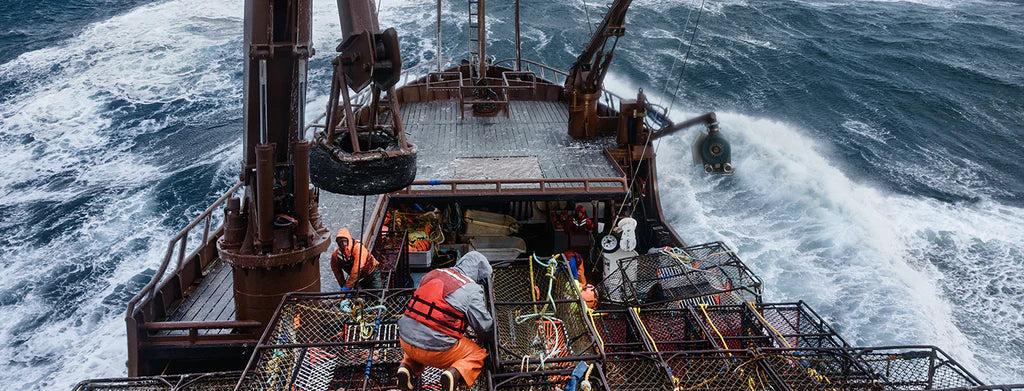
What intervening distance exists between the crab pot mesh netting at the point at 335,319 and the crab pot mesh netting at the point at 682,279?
4.50m

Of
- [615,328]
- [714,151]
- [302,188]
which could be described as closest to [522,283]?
[615,328]

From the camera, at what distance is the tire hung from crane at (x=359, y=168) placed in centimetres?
602

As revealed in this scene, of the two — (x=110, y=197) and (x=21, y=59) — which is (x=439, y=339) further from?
(x=21, y=59)

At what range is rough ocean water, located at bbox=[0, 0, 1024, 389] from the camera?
57.0 feet

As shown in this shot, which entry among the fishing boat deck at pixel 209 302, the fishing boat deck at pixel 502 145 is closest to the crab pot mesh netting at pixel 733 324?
the fishing boat deck at pixel 502 145

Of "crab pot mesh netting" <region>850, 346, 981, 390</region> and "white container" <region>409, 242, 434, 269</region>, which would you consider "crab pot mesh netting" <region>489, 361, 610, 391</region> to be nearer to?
"crab pot mesh netting" <region>850, 346, 981, 390</region>

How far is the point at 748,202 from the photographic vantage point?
24.0m

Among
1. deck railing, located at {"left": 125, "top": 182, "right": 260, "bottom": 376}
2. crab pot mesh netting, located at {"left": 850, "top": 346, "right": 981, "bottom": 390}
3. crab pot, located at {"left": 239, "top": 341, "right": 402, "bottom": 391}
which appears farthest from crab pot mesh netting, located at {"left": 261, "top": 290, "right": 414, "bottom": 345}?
crab pot mesh netting, located at {"left": 850, "top": 346, "right": 981, "bottom": 390}

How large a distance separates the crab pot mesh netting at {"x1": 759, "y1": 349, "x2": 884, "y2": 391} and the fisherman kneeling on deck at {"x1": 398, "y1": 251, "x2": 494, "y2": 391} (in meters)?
3.20

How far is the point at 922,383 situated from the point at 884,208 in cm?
1780

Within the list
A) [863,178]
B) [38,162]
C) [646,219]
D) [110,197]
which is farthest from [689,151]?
[38,162]

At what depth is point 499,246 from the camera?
53.0ft

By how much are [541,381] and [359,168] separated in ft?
9.11

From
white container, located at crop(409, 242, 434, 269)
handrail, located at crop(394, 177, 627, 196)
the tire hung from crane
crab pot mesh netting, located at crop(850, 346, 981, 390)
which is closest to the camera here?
the tire hung from crane
